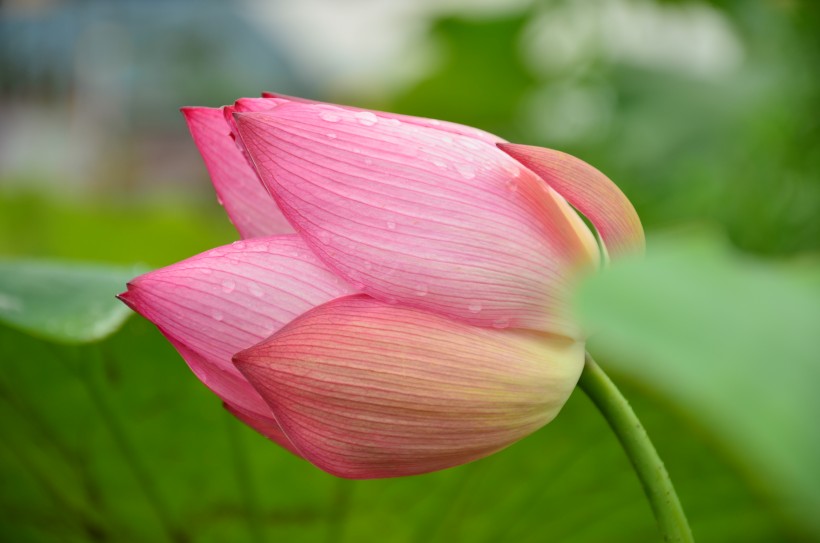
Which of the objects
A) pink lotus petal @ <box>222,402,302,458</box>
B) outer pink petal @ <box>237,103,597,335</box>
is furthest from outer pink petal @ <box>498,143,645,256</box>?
pink lotus petal @ <box>222,402,302,458</box>

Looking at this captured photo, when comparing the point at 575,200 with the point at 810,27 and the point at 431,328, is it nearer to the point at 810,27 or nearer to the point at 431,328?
the point at 431,328

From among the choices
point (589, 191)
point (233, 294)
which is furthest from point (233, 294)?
point (589, 191)

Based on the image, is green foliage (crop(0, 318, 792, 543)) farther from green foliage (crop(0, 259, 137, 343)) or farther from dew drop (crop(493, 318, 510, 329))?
dew drop (crop(493, 318, 510, 329))

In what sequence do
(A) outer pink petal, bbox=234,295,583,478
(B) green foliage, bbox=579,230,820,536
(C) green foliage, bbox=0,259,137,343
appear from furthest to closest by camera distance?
(C) green foliage, bbox=0,259,137,343, (A) outer pink petal, bbox=234,295,583,478, (B) green foliage, bbox=579,230,820,536

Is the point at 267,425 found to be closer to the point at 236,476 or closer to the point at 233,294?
the point at 233,294

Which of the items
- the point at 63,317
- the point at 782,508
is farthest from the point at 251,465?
the point at 782,508

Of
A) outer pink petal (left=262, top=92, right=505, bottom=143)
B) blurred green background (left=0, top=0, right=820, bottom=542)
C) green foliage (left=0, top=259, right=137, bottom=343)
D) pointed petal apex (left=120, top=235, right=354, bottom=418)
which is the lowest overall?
blurred green background (left=0, top=0, right=820, bottom=542)

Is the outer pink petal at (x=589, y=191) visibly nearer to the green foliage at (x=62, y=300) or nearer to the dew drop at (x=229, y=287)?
the dew drop at (x=229, y=287)
